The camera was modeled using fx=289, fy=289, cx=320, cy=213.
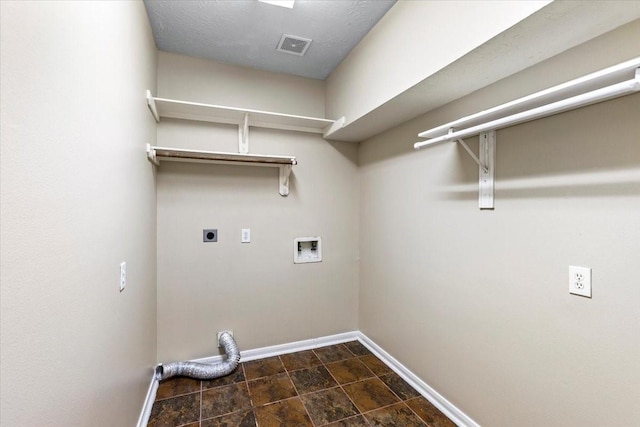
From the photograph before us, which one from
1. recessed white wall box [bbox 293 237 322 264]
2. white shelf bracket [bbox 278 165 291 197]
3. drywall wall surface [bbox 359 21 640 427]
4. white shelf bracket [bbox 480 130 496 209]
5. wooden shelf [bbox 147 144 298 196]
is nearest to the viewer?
drywall wall surface [bbox 359 21 640 427]

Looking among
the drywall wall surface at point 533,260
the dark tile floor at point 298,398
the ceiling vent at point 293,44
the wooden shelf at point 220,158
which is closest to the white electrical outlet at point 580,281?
the drywall wall surface at point 533,260

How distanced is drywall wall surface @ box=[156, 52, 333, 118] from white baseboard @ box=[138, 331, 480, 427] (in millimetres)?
2260

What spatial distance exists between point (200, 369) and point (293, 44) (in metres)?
2.69

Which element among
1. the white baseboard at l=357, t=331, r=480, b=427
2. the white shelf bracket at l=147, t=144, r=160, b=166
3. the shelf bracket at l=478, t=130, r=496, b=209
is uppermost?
the white shelf bracket at l=147, t=144, r=160, b=166

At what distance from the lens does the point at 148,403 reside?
6.33 feet

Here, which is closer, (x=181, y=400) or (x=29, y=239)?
(x=29, y=239)

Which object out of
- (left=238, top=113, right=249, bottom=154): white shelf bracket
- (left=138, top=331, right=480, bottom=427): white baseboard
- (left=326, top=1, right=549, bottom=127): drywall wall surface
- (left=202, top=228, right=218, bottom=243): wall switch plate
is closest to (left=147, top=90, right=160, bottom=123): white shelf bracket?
(left=238, top=113, right=249, bottom=154): white shelf bracket

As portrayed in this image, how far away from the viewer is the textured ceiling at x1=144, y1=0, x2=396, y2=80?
1859 millimetres

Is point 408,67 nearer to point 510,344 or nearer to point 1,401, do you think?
point 510,344

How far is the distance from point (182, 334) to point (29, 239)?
208 cm

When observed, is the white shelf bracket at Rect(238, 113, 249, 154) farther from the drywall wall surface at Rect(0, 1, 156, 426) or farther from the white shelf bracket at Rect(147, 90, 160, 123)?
the drywall wall surface at Rect(0, 1, 156, 426)

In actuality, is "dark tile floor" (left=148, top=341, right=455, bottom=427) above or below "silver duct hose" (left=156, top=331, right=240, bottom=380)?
below

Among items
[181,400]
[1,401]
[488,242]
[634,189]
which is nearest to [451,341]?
[488,242]

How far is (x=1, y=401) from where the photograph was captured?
566 millimetres
